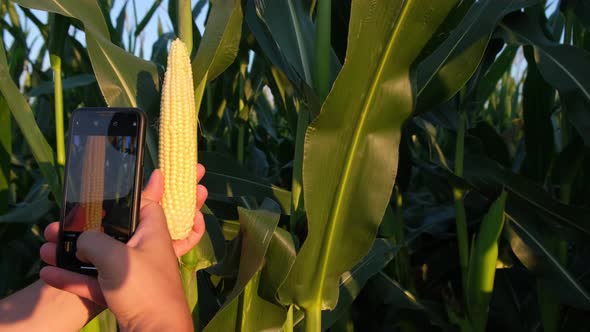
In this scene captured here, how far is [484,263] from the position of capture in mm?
1363

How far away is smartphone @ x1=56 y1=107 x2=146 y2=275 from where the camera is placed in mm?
784

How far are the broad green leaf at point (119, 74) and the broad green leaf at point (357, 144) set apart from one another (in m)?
0.32

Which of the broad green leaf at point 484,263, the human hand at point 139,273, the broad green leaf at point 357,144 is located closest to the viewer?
the human hand at point 139,273

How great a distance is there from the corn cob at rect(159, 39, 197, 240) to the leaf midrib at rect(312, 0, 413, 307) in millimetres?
251

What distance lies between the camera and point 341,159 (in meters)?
0.99

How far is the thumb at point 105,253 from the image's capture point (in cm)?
65

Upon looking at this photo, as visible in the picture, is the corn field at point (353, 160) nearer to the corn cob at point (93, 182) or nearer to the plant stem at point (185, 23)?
the plant stem at point (185, 23)

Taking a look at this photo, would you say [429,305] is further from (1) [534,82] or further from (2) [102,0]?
(2) [102,0]

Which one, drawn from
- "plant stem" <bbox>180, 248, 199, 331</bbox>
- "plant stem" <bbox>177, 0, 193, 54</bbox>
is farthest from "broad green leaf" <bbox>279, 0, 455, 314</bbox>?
"plant stem" <bbox>177, 0, 193, 54</bbox>

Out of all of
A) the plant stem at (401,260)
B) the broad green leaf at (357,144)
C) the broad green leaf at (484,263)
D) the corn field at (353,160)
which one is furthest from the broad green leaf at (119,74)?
the plant stem at (401,260)

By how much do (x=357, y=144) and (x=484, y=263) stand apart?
55cm

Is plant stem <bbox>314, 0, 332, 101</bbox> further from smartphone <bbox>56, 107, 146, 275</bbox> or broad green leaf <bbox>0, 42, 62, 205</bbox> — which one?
broad green leaf <bbox>0, 42, 62, 205</bbox>

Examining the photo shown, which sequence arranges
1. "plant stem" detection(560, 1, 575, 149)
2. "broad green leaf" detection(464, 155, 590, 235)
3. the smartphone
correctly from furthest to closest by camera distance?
"plant stem" detection(560, 1, 575, 149) → "broad green leaf" detection(464, 155, 590, 235) → the smartphone

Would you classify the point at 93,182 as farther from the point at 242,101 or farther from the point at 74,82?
the point at 242,101
